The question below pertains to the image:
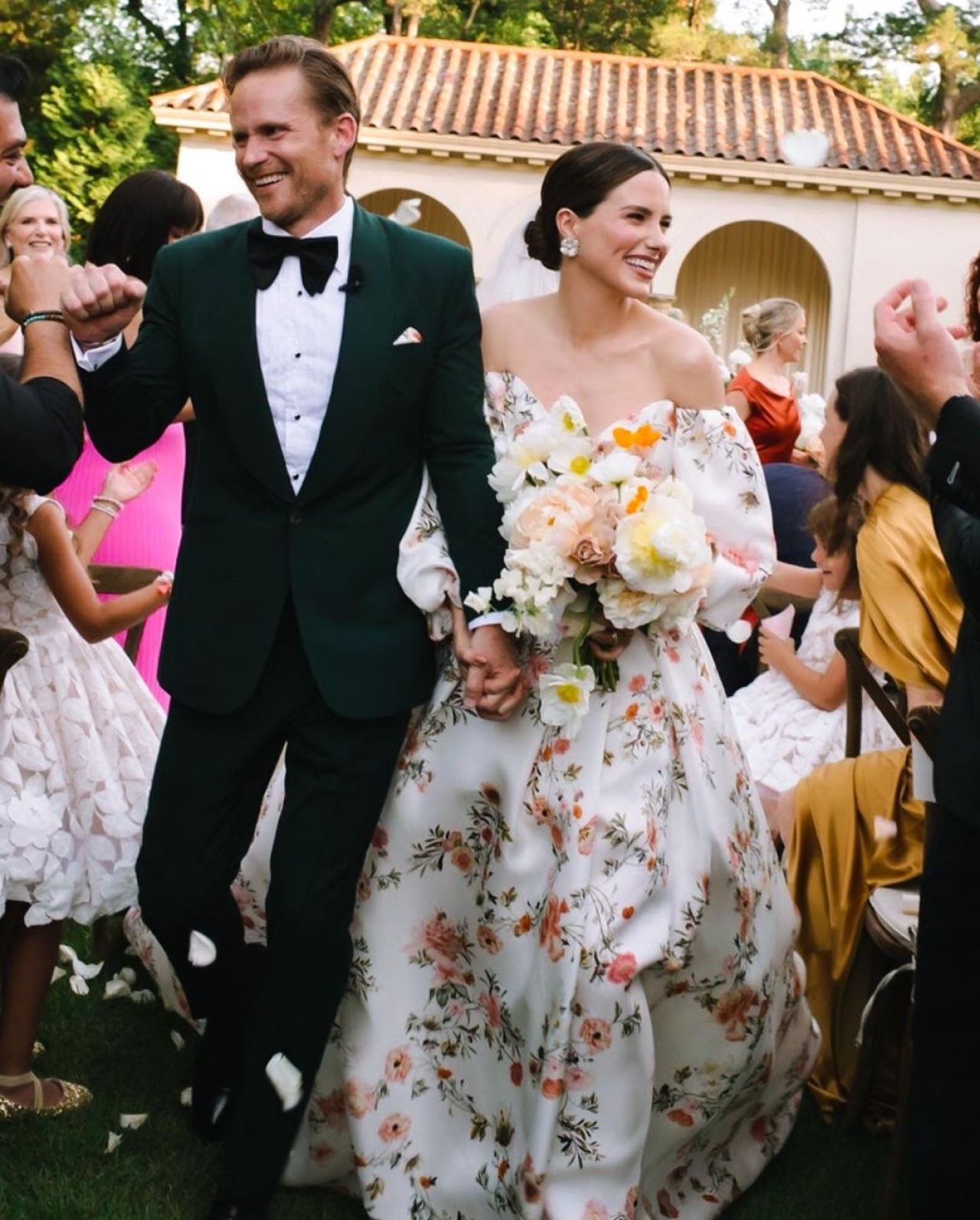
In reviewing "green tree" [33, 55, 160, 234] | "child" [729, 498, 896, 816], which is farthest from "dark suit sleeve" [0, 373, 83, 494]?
"green tree" [33, 55, 160, 234]

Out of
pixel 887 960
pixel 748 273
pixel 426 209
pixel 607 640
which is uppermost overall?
pixel 607 640

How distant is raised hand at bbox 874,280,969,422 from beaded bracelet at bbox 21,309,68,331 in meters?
1.42

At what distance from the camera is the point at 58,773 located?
11.8 ft

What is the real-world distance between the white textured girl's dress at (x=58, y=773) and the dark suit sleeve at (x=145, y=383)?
1.51ft

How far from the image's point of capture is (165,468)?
201 inches


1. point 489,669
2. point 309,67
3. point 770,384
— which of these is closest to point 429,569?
point 489,669

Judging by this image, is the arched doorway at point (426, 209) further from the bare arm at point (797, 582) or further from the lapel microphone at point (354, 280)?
the lapel microphone at point (354, 280)

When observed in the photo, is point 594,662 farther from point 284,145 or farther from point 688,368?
point 284,145

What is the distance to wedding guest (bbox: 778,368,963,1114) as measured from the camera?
3715 mm

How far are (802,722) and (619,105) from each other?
24242mm

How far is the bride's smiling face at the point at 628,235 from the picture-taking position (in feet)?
11.5

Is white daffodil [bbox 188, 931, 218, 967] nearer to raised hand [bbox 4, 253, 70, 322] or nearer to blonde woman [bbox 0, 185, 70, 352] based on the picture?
raised hand [bbox 4, 253, 70, 322]

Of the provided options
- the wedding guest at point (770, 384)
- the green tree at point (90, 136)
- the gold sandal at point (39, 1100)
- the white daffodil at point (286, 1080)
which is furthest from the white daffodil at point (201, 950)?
the green tree at point (90, 136)

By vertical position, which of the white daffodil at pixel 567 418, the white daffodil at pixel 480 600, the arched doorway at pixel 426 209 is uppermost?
the white daffodil at pixel 567 418
